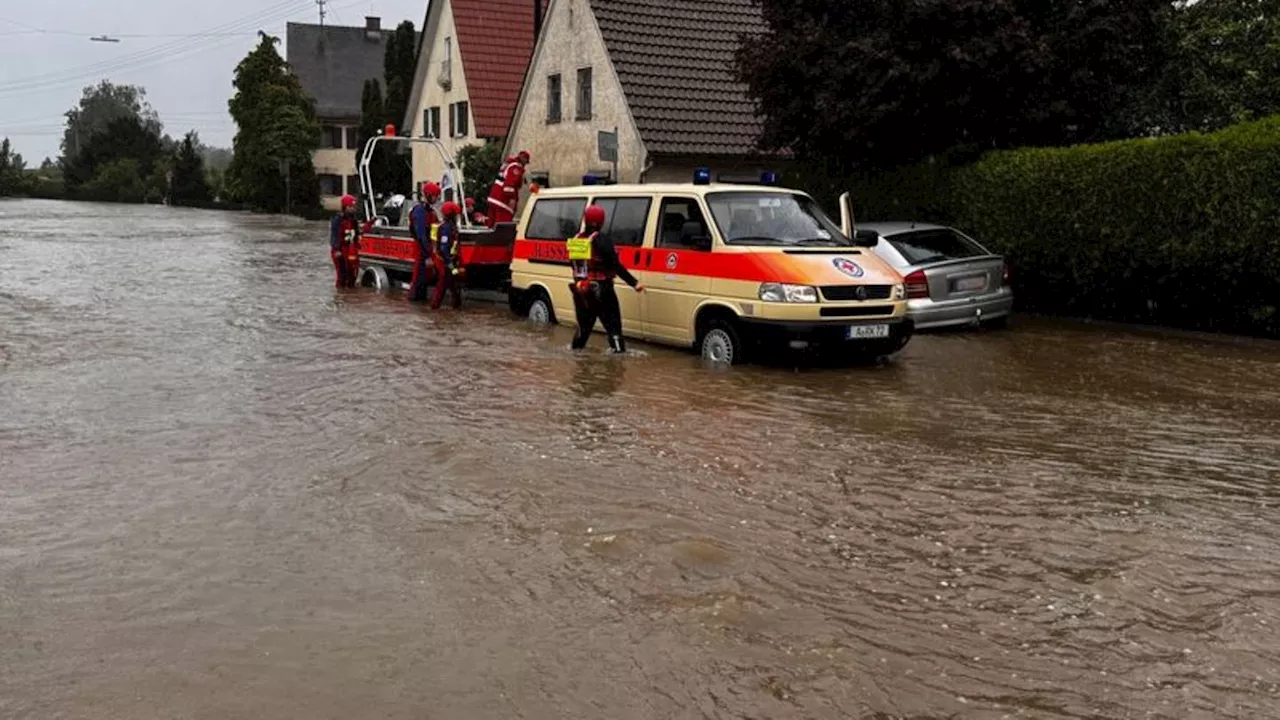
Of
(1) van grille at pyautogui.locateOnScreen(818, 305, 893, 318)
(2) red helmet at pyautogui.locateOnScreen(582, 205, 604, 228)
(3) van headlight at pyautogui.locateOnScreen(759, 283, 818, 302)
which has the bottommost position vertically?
(1) van grille at pyautogui.locateOnScreen(818, 305, 893, 318)

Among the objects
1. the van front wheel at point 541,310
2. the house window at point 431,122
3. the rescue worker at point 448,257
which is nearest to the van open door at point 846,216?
the van front wheel at point 541,310

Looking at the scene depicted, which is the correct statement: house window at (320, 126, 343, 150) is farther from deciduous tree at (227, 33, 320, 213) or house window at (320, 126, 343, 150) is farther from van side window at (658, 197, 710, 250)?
van side window at (658, 197, 710, 250)

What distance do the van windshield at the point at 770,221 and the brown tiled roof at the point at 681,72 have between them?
11.7 meters

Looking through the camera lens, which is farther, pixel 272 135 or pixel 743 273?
pixel 272 135

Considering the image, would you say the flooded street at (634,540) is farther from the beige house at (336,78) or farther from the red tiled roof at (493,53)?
the beige house at (336,78)

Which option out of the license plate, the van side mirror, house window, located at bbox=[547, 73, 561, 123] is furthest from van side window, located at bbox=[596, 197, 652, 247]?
house window, located at bbox=[547, 73, 561, 123]

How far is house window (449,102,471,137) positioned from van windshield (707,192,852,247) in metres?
28.5

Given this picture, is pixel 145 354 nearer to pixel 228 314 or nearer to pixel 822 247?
pixel 228 314

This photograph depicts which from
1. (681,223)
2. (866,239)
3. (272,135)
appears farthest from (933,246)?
(272,135)

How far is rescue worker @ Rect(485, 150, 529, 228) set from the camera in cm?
1878

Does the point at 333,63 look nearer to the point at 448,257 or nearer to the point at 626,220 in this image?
the point at 448,257

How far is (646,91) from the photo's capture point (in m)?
25.8

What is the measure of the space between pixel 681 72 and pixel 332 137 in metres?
53.4

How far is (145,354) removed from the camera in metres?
13.2
